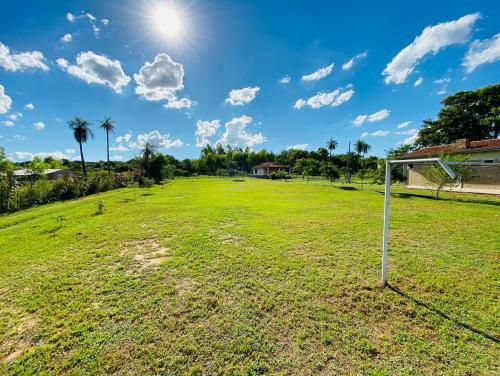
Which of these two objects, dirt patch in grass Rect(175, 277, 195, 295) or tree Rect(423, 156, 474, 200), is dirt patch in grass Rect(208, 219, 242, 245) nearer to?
dirt patch in grass Rect(175, 277, 195, 295)

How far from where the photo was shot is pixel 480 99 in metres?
28.3

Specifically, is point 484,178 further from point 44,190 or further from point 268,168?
point 268,168

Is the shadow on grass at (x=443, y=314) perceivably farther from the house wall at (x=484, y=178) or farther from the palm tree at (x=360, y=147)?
the palm tree at (x=360, y=147)

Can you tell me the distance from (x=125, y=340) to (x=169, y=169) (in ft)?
135

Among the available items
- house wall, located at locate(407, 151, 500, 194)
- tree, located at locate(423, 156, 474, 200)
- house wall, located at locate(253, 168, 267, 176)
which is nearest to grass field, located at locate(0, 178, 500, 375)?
tree, located at locate(423, 156, 474, 200)

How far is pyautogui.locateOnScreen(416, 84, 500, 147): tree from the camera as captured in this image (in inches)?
1077

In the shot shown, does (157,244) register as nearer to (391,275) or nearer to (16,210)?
(391,275)

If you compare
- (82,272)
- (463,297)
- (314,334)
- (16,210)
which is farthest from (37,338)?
(16,210)

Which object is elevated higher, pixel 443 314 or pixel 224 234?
pixel 224 234

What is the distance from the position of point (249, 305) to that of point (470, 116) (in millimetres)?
41884

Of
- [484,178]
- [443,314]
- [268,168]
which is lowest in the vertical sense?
[443,314]

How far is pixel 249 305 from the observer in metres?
3.32

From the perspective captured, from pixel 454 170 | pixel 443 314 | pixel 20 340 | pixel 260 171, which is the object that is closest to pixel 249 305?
pixel 443 314

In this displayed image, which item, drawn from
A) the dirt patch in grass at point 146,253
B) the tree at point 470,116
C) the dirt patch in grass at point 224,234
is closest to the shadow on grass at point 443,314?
the dirt patch in grass at point 224,234
